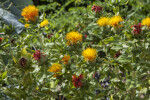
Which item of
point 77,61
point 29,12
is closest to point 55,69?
point 77,61

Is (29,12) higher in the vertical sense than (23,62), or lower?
higher

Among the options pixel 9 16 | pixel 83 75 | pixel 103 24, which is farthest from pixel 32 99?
pixel 9 16

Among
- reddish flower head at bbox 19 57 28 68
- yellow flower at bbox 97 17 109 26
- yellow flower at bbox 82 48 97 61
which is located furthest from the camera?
yellow flower at bbox 97 17 109 26

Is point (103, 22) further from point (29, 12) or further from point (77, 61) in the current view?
point (29, 12)

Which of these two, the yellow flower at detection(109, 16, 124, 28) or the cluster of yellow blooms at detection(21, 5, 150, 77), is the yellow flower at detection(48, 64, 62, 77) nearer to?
the cluster of yellow blooms at detection(21, 5, 150, 77)

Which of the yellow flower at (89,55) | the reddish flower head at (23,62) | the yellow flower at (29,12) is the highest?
the yellow flower at (29,12)

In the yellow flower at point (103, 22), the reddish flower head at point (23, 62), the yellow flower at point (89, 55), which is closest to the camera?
the reddish flower head at point (23, 62)

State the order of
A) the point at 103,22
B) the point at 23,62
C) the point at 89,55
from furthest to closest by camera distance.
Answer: the point at 103,22 → the point at 89,55 → the point at 23,62

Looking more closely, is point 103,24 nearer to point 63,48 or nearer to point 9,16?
point 63,48

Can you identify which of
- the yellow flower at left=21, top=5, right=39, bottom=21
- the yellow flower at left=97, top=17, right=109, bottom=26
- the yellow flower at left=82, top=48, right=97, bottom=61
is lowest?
the yellow flower at left=82, top=48, right=97, bottom=61

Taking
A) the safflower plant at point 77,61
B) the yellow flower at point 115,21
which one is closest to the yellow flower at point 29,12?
the safflower plant at point 77,61

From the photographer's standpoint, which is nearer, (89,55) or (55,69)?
(89,55)

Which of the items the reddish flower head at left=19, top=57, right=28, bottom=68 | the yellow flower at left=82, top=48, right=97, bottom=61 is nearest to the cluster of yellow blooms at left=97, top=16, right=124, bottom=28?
the yellow flower at left=82, top=48, right=97, bottom=61

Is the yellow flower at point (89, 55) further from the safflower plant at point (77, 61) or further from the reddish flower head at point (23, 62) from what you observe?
the reddish flower head at point (23, 62)
